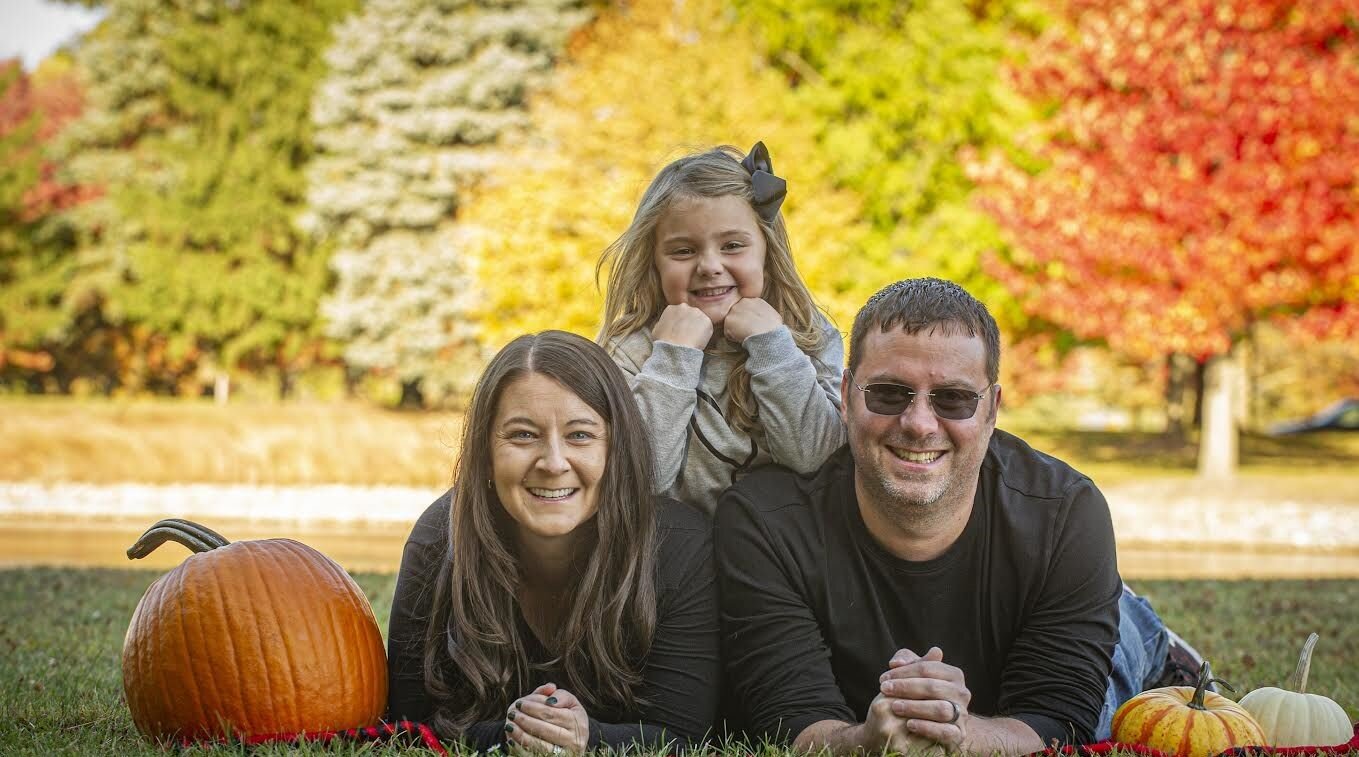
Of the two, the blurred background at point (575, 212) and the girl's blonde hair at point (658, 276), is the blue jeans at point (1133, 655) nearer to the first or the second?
the girl's blonde hair at point (658, 276)

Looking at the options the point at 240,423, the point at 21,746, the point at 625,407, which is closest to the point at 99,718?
the point at 21,746

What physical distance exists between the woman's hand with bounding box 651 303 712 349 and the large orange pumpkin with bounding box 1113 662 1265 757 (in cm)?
179

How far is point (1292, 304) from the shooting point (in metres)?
16.5

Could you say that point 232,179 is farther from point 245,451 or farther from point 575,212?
point 575,212

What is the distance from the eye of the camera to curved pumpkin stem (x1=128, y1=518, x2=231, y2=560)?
3871 millimetres

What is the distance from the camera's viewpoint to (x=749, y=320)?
4.14 metres

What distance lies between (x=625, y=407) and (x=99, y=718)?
218cm

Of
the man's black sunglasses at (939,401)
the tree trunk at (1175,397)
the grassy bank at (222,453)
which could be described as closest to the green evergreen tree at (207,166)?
the grassy bank at (222,453)

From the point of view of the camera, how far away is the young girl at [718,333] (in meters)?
3.96

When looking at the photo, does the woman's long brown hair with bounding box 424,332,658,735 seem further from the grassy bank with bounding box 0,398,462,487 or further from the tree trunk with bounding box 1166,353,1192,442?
the tree trunk with bounding box 1166,353,1192,442

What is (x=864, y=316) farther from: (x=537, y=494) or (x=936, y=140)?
(x=936, y=140)

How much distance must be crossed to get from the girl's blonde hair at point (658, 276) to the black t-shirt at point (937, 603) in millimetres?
900

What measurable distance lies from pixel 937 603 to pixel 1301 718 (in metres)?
1.19

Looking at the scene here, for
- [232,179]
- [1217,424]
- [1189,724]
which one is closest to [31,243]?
[232,179]
